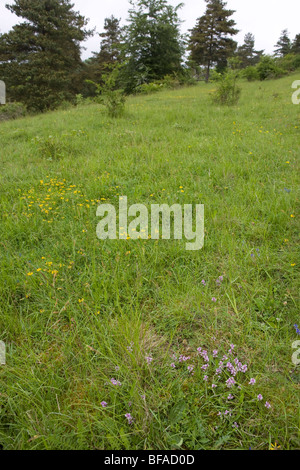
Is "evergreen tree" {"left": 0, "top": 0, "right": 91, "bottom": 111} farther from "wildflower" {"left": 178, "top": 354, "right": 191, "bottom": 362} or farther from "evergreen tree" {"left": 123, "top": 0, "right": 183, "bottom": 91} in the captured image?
"wildflower" {"left": 178, "top": 354, "right": 191, "bottom": 362}

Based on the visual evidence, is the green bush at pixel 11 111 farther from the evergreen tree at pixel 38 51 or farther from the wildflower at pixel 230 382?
the wildflower at pixel 230 382

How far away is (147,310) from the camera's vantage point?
1.81 metres

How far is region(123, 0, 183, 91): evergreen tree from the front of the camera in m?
15.0

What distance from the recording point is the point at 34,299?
6.28 feet

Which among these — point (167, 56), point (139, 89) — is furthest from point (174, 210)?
point (167, 56)

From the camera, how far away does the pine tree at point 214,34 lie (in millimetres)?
24438

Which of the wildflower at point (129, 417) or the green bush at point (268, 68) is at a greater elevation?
the green bush at point (268, 68)

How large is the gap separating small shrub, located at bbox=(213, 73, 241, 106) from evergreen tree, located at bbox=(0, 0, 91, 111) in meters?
12.6

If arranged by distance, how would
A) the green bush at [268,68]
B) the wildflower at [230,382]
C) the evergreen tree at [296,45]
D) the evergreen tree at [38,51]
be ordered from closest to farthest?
the wildflower at [230,382] → the evergreen tree at [38,51] → the green bush at [268,68] → the evergreen tree at [296,45]

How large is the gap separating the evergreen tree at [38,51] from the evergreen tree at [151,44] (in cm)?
484

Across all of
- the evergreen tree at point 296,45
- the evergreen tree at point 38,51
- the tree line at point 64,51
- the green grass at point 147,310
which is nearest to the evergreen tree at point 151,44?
the tree line at point 64,51

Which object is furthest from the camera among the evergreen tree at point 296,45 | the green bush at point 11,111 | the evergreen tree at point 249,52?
the evergreen tree at point 249,52

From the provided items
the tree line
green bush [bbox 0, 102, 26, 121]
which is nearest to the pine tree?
the tree line

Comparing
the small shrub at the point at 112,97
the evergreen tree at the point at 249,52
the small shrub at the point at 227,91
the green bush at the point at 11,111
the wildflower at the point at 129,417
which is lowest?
the wildflower at the point at 129,417
